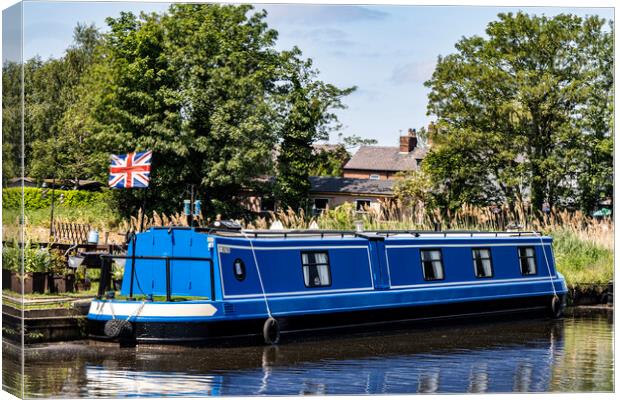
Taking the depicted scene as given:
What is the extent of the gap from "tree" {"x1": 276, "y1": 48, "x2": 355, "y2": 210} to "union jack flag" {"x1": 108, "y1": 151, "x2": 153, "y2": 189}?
2180 cm

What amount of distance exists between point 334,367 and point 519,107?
2372 cm

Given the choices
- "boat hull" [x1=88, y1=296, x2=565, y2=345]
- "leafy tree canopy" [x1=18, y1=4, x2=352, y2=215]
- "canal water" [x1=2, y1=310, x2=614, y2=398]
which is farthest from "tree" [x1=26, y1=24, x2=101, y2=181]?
"canal water" [x1=2, y1=310, x2=614, y2=398]

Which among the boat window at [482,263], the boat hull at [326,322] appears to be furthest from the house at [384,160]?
the boat window at [482,263]

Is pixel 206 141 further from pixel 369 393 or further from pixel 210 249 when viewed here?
pixel 369 393

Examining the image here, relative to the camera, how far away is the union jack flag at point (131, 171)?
1967 cm

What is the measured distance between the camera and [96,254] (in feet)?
74.3

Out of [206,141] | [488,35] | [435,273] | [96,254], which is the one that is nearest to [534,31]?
[488,35]

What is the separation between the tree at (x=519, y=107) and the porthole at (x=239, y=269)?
12.5 metres

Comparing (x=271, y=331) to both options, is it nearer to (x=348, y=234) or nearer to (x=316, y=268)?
(x=316, y=268)

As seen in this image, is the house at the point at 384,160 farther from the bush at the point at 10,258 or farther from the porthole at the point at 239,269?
the bush at the point at 10,258

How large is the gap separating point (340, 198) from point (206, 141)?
13.5 meters

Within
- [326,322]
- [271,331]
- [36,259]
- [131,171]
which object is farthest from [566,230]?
[36,259]

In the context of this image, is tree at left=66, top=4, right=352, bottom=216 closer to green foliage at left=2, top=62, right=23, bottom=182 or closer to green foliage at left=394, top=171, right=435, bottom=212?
green foliage at left=394, top=171, right=435, bottom=212

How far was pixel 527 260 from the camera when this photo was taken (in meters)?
25.2
